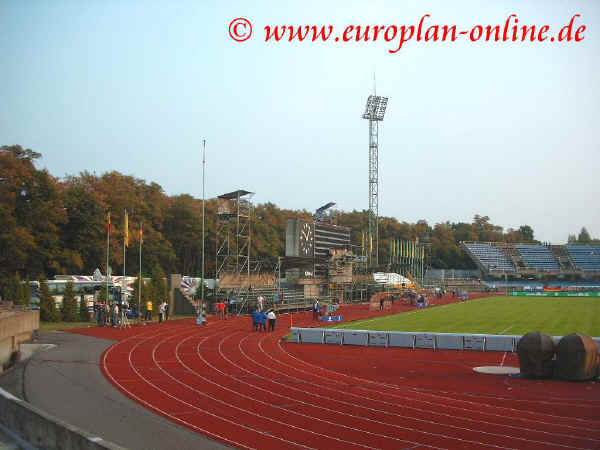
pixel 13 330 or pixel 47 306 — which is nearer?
pixel 13 330

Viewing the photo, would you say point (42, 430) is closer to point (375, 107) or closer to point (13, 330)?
point (13, 330)

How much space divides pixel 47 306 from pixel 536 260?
9902 centimetres

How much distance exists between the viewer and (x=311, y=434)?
11.5m

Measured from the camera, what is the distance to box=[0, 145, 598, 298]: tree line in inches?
1825

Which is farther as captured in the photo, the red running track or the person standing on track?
the person standing on track

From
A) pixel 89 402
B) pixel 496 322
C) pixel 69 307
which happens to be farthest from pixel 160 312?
pixel 89 402

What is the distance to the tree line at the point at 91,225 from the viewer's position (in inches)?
1825

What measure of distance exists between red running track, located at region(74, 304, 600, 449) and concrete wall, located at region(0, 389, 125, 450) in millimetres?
3139

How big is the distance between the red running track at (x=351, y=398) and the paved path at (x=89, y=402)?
0.44m

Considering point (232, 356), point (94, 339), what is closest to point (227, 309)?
point (94, 339)

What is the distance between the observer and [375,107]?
80.9 metres

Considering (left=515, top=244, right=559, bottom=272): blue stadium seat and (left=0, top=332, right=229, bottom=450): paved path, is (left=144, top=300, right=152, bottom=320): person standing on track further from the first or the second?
(left=515, top=244, right=559, bottom=272): blue stadium seat

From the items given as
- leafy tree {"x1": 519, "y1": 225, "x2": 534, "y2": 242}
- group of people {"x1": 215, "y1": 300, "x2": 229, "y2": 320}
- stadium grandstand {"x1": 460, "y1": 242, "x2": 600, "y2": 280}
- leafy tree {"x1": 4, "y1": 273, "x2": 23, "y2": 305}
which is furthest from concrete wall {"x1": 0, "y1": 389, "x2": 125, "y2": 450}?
leafy tree {"x1": 519, "y1": 225, "x2": 534, "y2": 242}

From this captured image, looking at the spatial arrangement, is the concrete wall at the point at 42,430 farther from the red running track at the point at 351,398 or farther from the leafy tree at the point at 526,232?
the leafy tree at the point at 526,232
